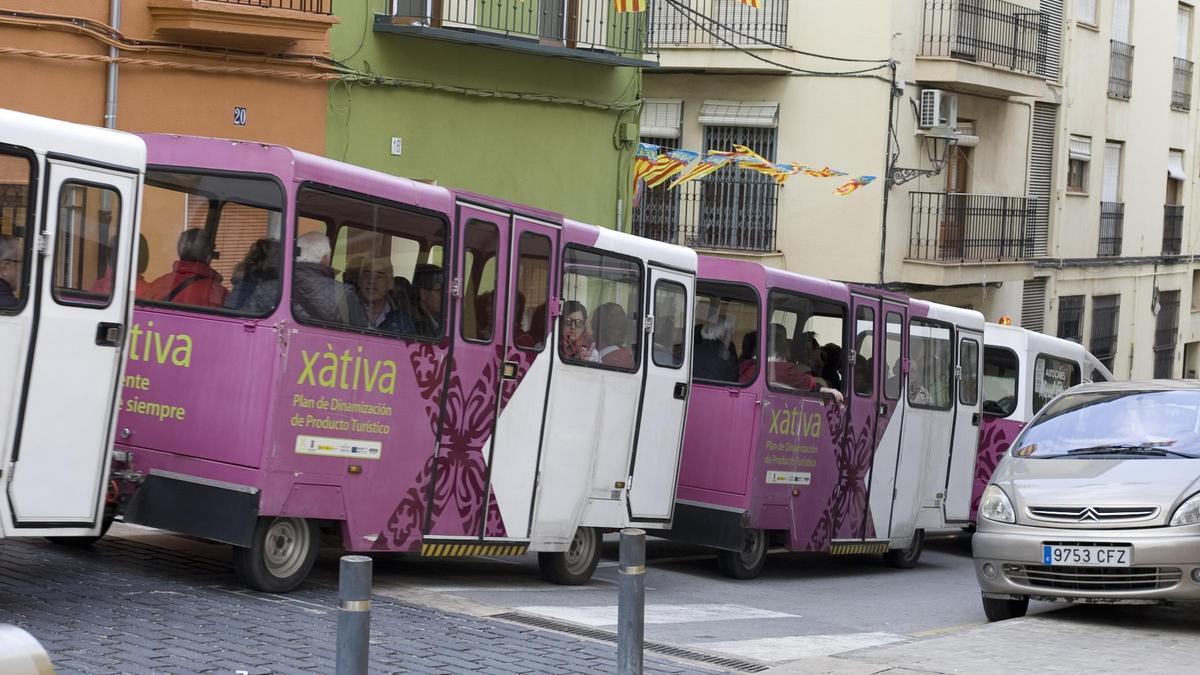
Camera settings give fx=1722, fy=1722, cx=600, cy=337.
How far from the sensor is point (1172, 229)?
1649 inches

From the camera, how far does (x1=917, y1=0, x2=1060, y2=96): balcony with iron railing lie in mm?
29516

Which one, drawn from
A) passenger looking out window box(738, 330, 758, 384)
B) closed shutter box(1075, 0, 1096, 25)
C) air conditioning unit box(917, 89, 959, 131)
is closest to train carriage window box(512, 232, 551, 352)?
passenger looking out window box(738, 330, 758, 384)

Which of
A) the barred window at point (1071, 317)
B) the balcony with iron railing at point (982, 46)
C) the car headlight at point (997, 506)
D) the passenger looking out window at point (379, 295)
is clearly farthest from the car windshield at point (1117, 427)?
the barred window at point (1071, 317)

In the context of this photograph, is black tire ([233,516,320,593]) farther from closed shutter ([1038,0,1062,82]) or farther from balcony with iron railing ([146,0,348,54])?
closed shutter ([1038,0,1062,82])

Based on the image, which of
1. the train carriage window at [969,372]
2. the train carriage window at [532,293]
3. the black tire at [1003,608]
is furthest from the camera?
the train carriage window at [969,372]

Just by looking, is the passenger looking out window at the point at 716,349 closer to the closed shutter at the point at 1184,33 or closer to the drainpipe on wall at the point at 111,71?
the drainpipe on wall at the point at 111,71

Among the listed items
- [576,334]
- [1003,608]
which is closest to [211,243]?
[576,334]

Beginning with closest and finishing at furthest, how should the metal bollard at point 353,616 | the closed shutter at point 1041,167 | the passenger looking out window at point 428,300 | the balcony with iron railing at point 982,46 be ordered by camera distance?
1. the metal bollard at point 353,616
2. the passenger looking out window at point 428,300
3. the balcony with iron railing at point 982,46
4. the closed shutter at point 1041,167

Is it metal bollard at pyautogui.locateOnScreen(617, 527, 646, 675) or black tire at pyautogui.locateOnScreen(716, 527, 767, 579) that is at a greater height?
metal bollard at pyautogui.locateOnScreen(617, 527, 646, 675)

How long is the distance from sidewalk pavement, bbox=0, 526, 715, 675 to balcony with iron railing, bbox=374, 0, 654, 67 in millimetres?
9823

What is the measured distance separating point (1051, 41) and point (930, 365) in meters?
19.1

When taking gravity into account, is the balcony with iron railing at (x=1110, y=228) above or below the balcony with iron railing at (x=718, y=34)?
below

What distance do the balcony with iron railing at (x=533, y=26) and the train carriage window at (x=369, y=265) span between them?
8529 millimetres

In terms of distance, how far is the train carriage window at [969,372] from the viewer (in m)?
18.3
